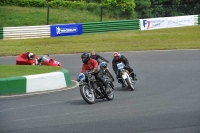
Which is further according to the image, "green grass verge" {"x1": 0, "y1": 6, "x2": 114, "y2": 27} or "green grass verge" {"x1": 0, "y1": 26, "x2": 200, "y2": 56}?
"green grass verge" {"x1": 0, "y1": 6, "x2": 114, "y2": 27}

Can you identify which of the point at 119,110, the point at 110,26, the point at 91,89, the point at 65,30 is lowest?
the point at 119,110

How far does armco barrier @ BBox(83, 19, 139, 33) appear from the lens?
40.7 metres

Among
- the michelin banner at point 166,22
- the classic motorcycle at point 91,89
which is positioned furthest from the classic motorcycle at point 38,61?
the michelin banner at point 166,22

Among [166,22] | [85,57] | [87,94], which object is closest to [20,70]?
[85,57]

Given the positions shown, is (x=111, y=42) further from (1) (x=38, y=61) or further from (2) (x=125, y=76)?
(2) (x=125, y=76)

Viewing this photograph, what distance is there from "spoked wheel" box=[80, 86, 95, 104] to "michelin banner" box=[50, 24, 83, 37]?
82.5 ft

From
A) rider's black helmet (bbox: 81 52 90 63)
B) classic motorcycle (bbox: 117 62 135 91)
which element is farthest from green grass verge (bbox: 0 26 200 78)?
rider's black helmet (bbox: 81 52 90 63)

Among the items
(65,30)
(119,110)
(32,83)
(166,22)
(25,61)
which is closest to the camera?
(119,110)

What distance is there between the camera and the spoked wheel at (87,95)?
1402cm

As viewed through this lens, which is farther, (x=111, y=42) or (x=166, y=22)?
(x=166, y=22)

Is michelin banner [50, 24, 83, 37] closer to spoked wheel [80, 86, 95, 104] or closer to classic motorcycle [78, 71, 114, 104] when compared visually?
classic motorcycle [78, 71, 114, 104]

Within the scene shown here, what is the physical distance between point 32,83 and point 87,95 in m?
2.24

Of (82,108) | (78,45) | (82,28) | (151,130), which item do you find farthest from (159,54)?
(151,130)

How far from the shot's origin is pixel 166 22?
146ft
